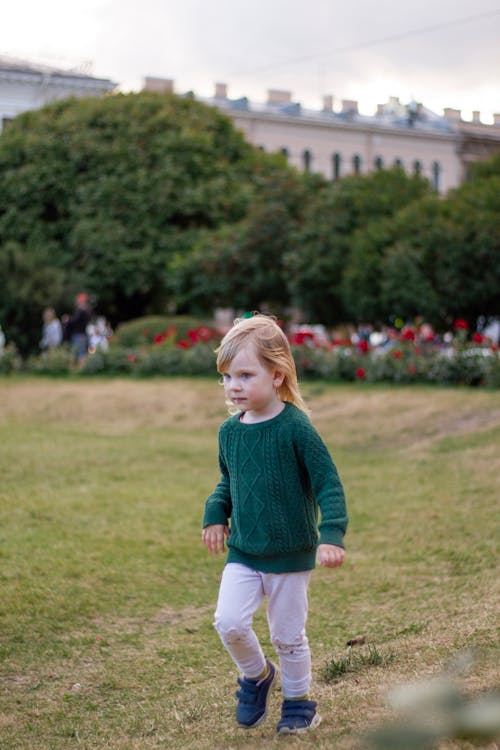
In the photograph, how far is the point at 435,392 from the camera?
45.1 feet

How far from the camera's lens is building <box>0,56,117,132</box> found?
49.3m

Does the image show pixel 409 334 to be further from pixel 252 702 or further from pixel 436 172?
pixel 436 172

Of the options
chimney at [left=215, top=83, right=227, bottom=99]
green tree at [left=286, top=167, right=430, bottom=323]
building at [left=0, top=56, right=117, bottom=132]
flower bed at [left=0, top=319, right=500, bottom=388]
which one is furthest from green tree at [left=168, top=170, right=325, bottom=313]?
chimney at [left=215, top=83, right=227, bottom=99]

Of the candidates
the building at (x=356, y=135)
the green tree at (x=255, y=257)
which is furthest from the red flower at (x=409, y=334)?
the building at (x=356, y=135)

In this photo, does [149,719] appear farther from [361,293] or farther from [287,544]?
[361,293]

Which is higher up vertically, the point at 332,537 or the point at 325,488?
the point at 325,488

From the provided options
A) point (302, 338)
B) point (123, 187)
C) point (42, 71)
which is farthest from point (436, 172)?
point (302, 338)

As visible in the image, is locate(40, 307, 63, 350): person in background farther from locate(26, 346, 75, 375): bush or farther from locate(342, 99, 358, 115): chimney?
locate(342, 99, 358, 115): chimney

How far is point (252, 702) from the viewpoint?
350 centimetres

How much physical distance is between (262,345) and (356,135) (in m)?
64.3

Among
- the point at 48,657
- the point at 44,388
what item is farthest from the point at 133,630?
the point at 44,388

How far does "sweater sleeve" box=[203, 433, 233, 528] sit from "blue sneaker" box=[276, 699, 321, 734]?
0.63 metres

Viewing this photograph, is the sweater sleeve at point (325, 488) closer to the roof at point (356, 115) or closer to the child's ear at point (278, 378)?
the child's ear at point (278, 378)

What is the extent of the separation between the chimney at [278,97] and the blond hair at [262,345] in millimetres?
64314
